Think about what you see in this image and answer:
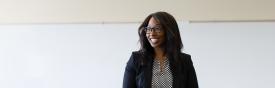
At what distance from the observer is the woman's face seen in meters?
1.20

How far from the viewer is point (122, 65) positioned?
234 cm

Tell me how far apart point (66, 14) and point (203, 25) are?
0.92 meters

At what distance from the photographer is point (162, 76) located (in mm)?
1221

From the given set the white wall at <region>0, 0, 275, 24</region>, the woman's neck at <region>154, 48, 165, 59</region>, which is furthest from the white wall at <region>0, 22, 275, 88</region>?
the woman's neck at <region>154, 48, 165, 59</region>

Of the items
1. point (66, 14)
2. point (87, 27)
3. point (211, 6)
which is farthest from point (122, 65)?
point (211, 6)

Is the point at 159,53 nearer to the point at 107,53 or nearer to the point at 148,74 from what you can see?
the point at 148,74

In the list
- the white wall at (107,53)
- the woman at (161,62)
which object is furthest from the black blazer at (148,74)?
the white wall at (107,53)

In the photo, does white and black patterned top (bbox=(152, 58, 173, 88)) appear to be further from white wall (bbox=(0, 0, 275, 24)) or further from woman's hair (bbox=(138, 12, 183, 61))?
white wall (bbox=(0, 0, 275, 24))

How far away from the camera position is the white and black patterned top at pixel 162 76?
1202 millimetres

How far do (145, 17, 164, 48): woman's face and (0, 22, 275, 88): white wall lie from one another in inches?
42.0

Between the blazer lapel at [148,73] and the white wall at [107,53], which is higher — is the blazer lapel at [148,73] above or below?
below

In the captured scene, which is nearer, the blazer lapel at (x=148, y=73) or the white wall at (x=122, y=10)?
the blazer lapel at (x=148, y=73)

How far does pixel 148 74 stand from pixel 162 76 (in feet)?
0.17

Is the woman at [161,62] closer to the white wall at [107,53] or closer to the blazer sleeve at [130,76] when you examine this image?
the blazer sleeve at [130,76]
